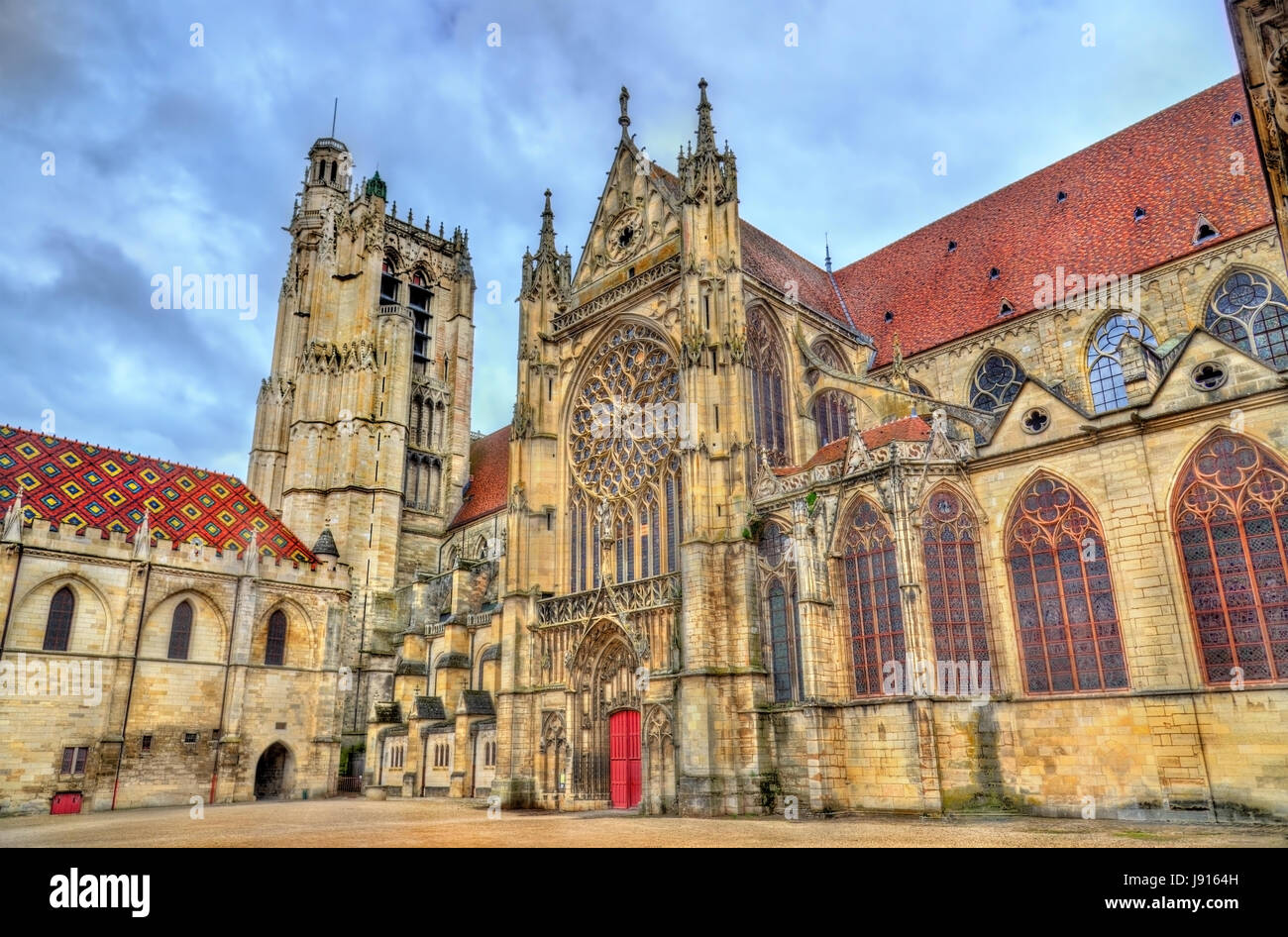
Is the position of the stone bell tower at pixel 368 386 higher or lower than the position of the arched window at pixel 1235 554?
higher

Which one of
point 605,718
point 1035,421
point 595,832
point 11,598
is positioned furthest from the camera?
point 11,598

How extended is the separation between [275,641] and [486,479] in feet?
47.5

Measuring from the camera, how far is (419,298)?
46.9 meters

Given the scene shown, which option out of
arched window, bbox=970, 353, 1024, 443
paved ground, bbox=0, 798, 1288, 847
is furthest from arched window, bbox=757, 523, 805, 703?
arched window, bbox=970, 353, 1024, 443

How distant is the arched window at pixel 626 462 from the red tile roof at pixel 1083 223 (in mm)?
8547

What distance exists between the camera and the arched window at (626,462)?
2333 centimetres

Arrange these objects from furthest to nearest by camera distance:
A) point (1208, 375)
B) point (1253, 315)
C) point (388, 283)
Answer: point (388, 283) → point (1253, 315) → point (1208, 375)

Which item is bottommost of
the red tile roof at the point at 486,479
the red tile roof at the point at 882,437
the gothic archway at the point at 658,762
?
the gothic archway at the point at 658,762

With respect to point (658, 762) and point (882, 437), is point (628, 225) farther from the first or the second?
point (658, 762)

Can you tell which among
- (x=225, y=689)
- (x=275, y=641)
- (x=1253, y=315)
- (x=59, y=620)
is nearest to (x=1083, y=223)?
(x=1253, y=315)

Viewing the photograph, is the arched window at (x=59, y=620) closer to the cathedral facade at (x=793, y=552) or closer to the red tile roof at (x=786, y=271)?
the cathedral facade at (x=793, y=552)

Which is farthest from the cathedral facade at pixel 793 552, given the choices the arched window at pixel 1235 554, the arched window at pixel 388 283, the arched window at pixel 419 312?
the arched window at pixel 388 283

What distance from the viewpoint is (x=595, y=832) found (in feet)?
45.4
